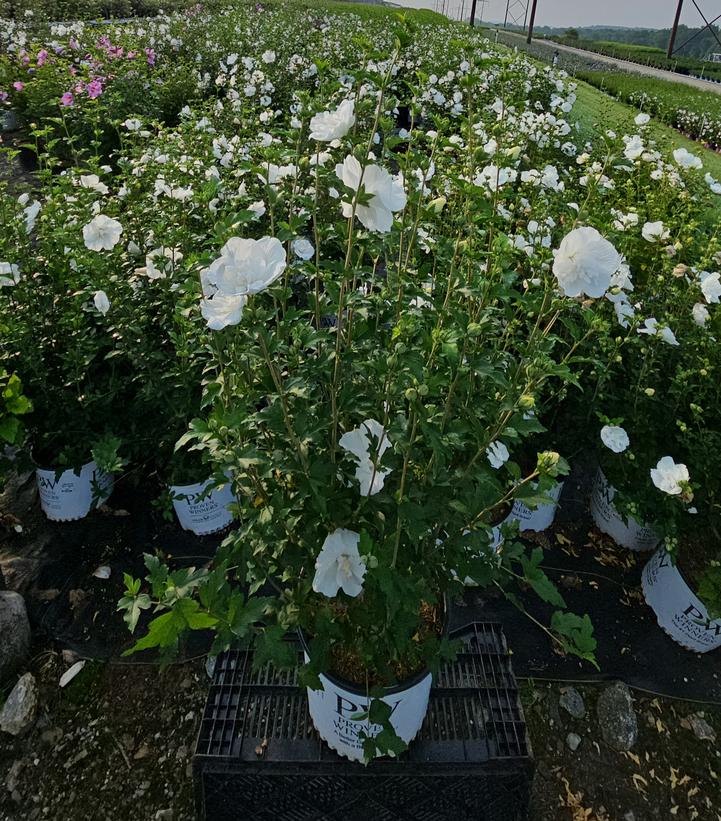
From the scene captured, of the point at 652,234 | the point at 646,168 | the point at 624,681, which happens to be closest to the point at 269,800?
the point at 624,681

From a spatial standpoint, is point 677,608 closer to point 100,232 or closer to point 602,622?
point 602,622

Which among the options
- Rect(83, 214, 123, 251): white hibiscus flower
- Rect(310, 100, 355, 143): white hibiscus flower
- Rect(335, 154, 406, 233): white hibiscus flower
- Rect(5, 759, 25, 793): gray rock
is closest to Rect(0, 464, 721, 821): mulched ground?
Rect(5, 759, 25, 793): gray rock

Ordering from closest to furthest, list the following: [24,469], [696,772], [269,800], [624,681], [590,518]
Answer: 1. [269,800]
2. [696,772]
3. [624,681]
4. [24,469]
5. [590,518]

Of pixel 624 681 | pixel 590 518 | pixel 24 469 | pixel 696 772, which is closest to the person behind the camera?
pixel 696 772

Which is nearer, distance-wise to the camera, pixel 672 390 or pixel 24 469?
pixel 672 390

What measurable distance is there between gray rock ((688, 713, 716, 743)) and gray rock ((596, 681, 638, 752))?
0.22 meters

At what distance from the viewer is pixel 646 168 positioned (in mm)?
3703

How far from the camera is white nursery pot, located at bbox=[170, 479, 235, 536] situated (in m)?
2.64

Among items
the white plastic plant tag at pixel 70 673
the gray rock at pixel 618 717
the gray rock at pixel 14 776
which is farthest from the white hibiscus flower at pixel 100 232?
the gray rock at pixel 618 717

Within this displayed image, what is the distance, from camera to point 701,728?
7.35ft

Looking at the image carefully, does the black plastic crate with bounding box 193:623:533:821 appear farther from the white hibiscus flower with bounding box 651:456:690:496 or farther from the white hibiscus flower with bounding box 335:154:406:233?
the white hibiscus flower with bounding box 335:154:406:233

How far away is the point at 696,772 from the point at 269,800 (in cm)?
153

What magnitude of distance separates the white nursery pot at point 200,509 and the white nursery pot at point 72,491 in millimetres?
364

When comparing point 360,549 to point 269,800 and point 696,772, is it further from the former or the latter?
point 696,772
